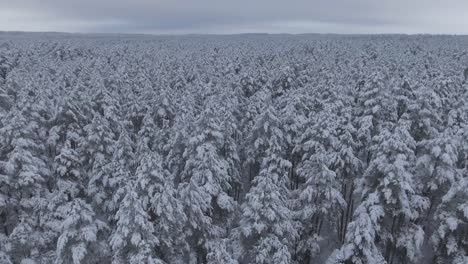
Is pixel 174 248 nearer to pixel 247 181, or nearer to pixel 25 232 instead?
pixel 25 232

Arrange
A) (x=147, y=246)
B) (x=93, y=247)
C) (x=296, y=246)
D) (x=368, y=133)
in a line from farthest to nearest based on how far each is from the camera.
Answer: (x=368, y=133) < (x=296, y=246) < (x=93, y=247) < (x=147, y=246)

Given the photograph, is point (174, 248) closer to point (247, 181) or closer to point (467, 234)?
point (467, 234)

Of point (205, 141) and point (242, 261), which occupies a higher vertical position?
point (205, 141)

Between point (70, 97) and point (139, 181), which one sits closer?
point (139, 181)

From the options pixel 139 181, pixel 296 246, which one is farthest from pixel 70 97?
pixel 296 246

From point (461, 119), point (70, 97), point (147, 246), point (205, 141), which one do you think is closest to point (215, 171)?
point (205, 141)

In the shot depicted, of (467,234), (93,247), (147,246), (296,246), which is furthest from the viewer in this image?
(296,246)

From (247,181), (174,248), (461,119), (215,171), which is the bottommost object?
(247,181)

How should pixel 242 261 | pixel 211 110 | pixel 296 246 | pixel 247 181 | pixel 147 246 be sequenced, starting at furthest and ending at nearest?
pixel 247 181, pixel 211 110, pixel 296 246, pixel 242 261, pixel 147 246

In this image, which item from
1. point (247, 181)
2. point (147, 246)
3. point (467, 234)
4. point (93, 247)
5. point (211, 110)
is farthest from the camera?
point (247, 181)
